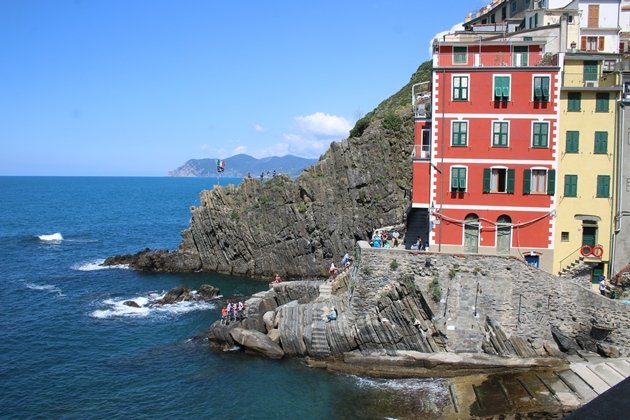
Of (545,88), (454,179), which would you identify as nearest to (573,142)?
(545,88)

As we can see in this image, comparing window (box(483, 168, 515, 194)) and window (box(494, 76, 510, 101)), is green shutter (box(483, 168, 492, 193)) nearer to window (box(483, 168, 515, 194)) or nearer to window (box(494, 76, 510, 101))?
window (box(483, 168, 515, 194))

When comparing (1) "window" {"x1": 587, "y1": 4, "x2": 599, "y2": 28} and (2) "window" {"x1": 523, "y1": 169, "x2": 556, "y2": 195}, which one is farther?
(1) "window" {"x1": 587, "y1": 4, "x2": 599, "y2": 28}

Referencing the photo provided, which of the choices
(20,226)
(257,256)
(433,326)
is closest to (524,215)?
(433,326)

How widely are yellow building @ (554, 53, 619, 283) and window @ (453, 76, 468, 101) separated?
246 inches

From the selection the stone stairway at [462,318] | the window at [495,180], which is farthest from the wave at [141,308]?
the window at [495,180]

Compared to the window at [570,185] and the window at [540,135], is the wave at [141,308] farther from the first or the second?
the window at [570,185]

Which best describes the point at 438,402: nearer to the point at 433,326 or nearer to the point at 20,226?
the point at 433,326

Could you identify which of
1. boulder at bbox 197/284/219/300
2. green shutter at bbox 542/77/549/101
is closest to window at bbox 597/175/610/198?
green shutter at bbox 542/77/549/101

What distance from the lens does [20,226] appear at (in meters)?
117

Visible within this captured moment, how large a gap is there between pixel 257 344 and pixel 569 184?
2398 cm

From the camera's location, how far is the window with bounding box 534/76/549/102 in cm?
3722

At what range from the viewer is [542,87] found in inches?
1468

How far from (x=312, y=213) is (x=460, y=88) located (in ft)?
104

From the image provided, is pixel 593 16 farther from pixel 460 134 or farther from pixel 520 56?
pixel 460 134
